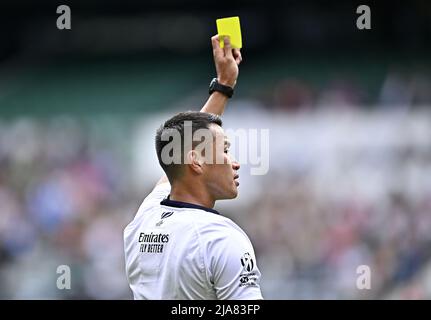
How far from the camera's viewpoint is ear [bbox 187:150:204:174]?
345 centimetres

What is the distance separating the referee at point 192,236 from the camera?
318 centimetres

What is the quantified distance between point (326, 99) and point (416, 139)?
148 cm

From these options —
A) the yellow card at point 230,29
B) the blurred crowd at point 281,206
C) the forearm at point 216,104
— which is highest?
the yellow card at point 230,29

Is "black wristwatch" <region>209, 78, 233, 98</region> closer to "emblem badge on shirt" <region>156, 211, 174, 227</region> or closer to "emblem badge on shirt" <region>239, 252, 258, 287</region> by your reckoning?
"emblem badge on shirt" <region>156, 211, 174, 227</region>

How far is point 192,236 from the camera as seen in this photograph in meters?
3.27

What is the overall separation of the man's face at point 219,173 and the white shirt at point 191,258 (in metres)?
0.10

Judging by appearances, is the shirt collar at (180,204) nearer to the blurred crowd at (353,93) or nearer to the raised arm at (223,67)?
the raised arm at (223,67)

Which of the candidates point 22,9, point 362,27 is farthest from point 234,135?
point 22,9

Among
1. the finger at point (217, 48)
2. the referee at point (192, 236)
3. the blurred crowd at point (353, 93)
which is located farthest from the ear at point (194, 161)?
the blurred crowd at point (353, 93)

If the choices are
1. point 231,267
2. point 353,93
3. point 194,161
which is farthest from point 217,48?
point 353,93

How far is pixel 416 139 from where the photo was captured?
10.4 metres

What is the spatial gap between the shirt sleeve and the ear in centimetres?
32

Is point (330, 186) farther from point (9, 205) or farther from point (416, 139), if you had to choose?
point (9, 205)

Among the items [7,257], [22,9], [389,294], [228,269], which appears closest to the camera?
[228,269]
